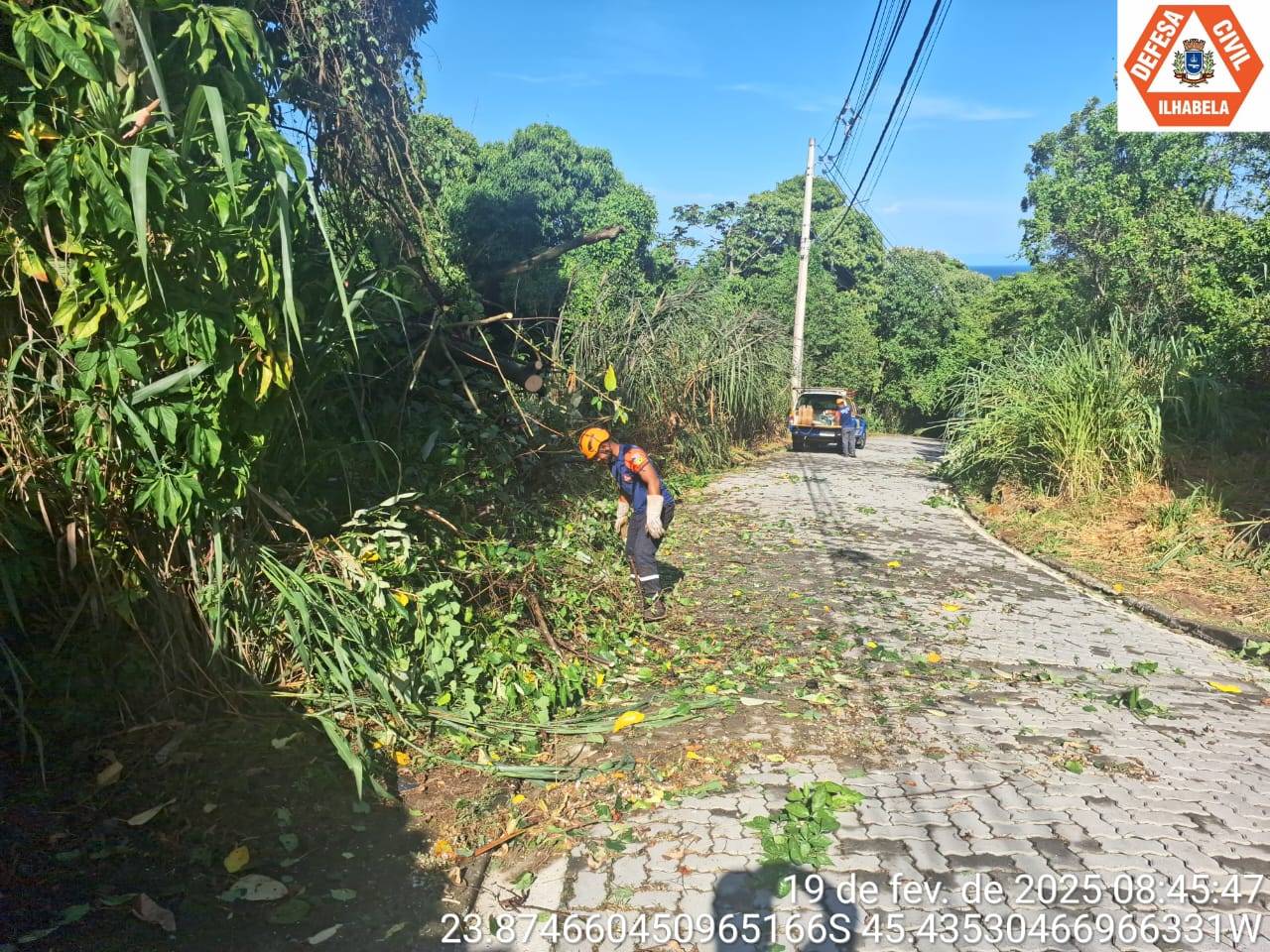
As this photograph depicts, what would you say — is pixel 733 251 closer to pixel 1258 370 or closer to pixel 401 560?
pixel 1258 370

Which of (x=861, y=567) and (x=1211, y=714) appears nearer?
(x=1211, y=714)

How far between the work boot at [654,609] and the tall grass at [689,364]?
506 cm

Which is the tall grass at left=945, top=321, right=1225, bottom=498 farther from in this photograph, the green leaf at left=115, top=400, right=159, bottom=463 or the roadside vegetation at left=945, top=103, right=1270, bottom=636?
the green leaf at left=115, top=400, right=159, bottom=463

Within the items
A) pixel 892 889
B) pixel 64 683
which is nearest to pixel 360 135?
pixel 64 683

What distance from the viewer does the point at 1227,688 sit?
18.4ft

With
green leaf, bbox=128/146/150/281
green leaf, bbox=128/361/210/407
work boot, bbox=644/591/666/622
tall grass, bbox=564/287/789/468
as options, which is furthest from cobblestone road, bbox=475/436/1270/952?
tall grass, bbox=564/287/789/468

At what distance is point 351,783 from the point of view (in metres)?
3.94

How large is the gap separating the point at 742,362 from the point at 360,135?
11.7m

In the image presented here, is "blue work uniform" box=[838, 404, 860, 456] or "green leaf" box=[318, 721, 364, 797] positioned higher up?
"blue work uniform" box=[838, 404, 860, 456]

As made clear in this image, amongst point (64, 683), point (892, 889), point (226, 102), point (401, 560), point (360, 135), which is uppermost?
Result: point (360, 135)

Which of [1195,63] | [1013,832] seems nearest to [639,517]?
[1013,832]

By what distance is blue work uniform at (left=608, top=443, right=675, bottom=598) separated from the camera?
22.5 feet

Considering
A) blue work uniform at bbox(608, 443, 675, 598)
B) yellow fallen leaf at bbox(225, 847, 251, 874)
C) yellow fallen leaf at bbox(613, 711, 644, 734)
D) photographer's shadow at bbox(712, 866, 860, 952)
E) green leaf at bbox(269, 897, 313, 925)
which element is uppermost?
blue work uniform at bbox(608, 443, 675, 598)

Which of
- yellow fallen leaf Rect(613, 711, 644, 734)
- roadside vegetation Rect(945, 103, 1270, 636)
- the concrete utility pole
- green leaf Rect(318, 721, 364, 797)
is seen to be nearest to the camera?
green leaf Rect(318, 721, 364, 797)
